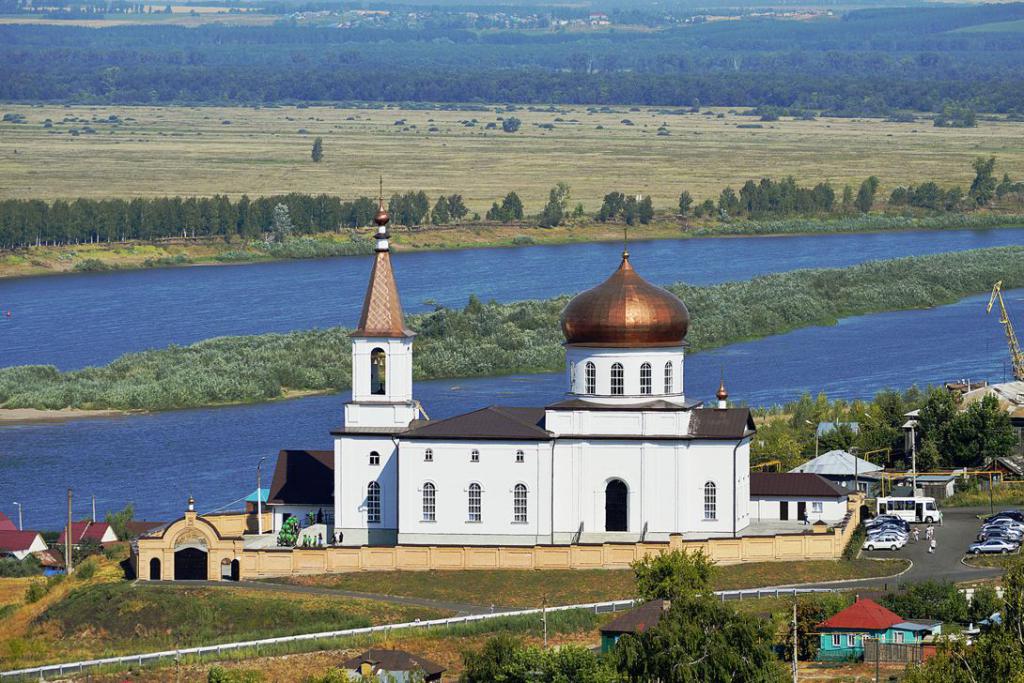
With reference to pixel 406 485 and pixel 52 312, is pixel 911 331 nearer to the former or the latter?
pixel 52 312

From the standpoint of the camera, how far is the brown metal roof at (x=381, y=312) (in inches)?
1891

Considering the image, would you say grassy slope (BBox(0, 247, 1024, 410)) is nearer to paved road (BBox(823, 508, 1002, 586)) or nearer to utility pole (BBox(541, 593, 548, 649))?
paved road (BBox(823, 508, 1002, 586))

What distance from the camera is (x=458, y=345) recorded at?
7525cm

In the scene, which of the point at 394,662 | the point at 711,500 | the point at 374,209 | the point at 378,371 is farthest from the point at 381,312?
the point at 374,209

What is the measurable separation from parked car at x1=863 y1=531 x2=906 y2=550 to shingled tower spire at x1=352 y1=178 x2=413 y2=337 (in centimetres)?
880

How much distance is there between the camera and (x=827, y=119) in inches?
7761

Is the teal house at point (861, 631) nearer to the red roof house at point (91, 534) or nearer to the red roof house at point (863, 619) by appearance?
the red roof house at point (863, 619)

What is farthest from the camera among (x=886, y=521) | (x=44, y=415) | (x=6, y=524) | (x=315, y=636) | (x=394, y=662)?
(x=44, y=415)

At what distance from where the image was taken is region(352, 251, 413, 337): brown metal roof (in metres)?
48.0

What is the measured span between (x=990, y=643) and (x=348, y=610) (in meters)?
14.1

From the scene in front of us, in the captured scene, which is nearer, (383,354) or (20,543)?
(383,354)

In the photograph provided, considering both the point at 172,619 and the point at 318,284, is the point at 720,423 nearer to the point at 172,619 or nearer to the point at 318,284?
the point at 172,619

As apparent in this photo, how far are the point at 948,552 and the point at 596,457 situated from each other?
6226mm

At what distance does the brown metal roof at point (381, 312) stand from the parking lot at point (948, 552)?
358 inches
